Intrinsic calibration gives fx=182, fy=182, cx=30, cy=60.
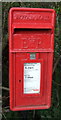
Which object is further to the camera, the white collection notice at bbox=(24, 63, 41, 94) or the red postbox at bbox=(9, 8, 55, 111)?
the white collection notice at bbox=(24, 63, 41, 94)

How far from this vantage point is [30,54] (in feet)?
7.13

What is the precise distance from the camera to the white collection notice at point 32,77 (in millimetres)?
2222

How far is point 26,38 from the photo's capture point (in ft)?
7.04

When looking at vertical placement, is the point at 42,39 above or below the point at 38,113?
above

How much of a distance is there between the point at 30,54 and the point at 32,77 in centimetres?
30

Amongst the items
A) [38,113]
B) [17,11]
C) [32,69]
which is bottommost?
[38,113]

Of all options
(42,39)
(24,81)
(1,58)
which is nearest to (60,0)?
(42,39)

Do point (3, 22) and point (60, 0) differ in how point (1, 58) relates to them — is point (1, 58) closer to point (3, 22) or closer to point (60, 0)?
point (3, 22)

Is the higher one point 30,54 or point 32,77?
point 30,54

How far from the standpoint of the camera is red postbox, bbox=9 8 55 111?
211cm

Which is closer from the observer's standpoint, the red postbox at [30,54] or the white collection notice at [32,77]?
the red postbox at [30,54]

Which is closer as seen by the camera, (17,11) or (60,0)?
(17,11)

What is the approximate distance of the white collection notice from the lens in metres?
2.22

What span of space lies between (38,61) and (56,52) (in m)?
1.06
